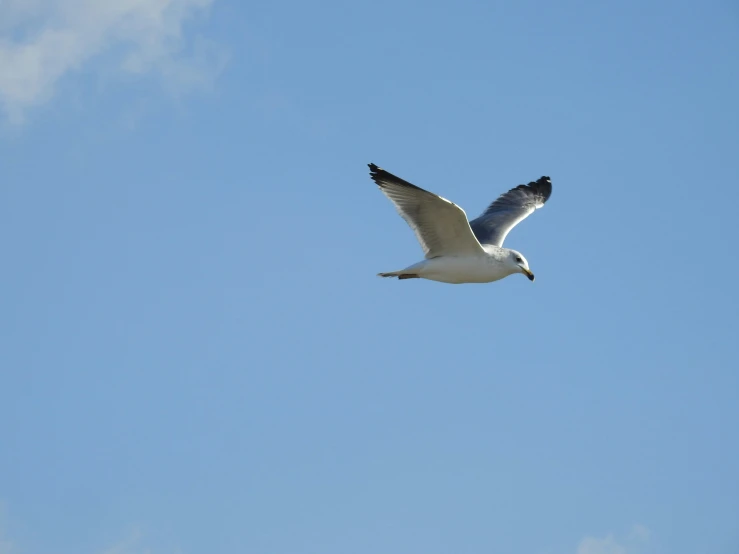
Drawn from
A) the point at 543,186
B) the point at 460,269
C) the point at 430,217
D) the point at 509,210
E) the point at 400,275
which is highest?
the point at 543,186

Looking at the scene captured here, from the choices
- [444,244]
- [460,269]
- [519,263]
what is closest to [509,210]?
[519,263]

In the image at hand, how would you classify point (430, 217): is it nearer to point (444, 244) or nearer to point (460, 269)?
point (444, 244)

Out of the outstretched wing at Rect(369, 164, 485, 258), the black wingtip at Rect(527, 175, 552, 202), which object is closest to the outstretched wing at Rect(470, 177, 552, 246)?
the black wingtip at Rect(527, 175, 552, 202)

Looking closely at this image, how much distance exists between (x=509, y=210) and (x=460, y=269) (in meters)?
4.06

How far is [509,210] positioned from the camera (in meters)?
17.2

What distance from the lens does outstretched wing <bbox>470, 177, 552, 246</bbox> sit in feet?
51.2

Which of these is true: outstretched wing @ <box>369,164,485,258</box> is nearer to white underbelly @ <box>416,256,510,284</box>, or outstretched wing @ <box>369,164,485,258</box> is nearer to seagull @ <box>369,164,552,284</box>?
seagull @ <box>369,164,552,284</box>

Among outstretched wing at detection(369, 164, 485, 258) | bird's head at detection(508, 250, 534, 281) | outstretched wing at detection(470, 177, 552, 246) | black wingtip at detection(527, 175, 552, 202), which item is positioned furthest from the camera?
black wingtip at detection(527, 175, 552, 202)

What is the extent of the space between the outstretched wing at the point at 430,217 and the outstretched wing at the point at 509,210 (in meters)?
1.89

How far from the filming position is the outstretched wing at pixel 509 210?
15594 mm

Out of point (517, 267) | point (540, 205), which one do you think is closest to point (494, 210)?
point (540, 205)

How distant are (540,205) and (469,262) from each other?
4.88 metres

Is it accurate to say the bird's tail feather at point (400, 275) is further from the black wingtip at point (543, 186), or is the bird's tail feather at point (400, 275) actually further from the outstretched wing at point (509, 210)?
the black wingtip at point (543, 186)

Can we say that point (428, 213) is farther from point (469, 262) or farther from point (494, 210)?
point (494, 210)
